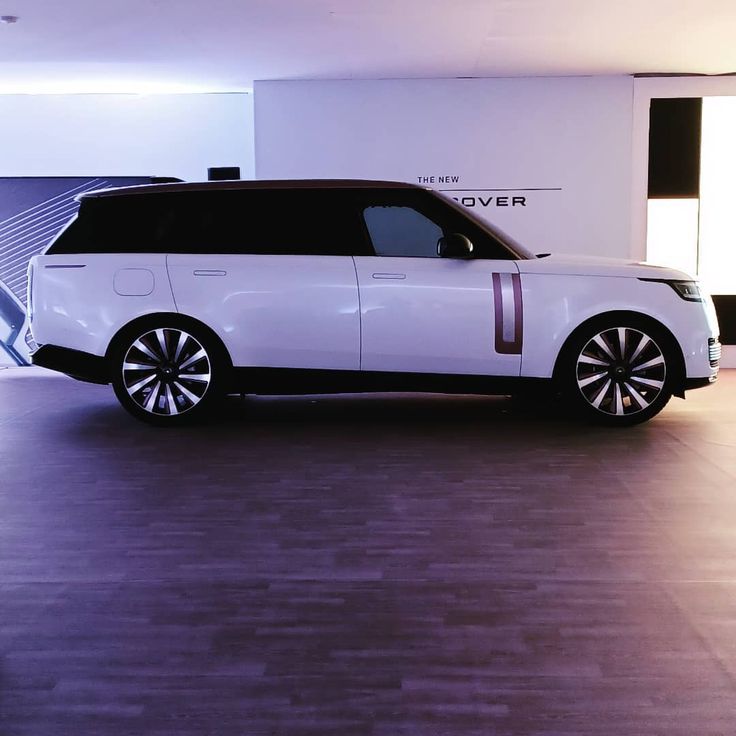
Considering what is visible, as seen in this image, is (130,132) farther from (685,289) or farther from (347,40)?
(685,289)

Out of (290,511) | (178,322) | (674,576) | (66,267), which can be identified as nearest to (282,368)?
(178,322)

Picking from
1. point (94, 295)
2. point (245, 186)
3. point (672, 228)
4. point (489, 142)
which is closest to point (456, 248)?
point (245, 186)

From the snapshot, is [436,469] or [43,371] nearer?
[436,469]

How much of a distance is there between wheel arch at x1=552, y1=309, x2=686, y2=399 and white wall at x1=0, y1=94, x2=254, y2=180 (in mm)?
6220

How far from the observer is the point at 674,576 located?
143 inches

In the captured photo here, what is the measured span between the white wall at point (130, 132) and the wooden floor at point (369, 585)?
240 inches

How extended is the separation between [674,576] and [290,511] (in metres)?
1.76

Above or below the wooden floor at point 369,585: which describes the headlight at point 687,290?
above

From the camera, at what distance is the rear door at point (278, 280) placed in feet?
21.8

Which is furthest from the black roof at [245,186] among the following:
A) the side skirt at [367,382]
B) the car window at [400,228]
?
the car window at [400,228]

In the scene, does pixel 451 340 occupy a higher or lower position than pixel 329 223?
lower

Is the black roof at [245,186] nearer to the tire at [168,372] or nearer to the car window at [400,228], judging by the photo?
the tire at [168,372]

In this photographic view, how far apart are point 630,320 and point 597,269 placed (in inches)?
16.0

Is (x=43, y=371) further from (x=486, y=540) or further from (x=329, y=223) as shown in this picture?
(x=486, y=540)
